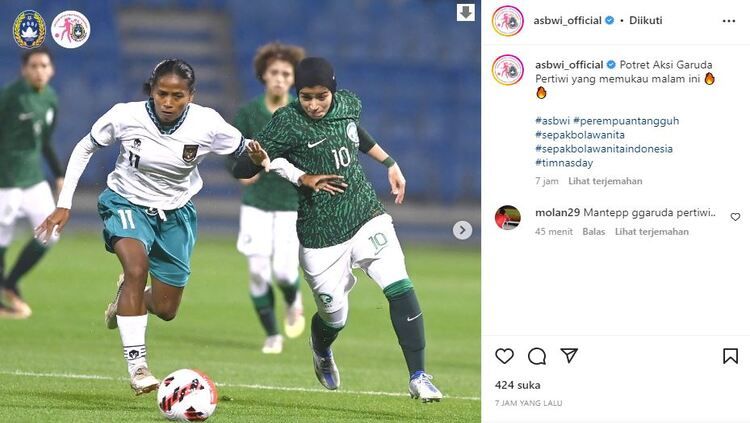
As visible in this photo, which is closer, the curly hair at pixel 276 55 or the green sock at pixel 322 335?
the green sock at pixel 322 335

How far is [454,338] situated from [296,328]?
1715 millimetres

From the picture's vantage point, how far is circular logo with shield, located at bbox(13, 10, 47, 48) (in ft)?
24.6

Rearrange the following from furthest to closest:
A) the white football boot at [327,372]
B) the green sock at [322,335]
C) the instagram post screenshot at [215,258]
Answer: the white football boot at [327,372], the green sock at [322,335], the instagram post screenshot at [215,258]

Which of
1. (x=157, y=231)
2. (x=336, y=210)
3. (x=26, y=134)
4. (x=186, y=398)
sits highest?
(x=26, y=134)

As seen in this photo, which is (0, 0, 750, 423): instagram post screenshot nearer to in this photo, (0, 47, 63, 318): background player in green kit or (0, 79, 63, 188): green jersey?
(0, 47, 63, 318): background player in green kit
